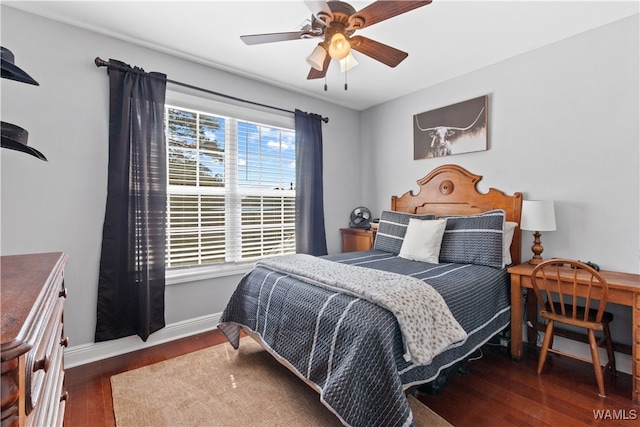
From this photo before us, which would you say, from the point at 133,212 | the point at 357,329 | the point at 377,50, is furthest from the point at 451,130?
the point at 133,212

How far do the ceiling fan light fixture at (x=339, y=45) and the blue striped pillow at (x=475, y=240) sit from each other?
1744mm

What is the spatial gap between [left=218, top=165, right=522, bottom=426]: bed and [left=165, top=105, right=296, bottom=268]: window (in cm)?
85

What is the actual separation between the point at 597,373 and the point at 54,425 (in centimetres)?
282

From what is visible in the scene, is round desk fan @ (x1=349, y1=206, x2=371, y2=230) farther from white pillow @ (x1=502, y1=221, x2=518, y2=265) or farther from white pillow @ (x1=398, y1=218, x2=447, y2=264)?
white pillow @ (x1=502, y1=221, x2=518, y2=265)

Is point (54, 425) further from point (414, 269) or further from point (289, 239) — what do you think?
point (289, 239)

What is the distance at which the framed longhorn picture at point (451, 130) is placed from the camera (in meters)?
2.96

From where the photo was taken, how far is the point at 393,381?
Answer: 4.27 feet

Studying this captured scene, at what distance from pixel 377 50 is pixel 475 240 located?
5.46 ft

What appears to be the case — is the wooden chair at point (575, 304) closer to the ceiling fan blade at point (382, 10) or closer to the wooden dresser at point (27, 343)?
the ceiling fan blade at point (382, 10)

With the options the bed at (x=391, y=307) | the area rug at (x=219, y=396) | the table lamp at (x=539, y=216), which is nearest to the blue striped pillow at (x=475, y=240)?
the bed at (x=391, y=307)

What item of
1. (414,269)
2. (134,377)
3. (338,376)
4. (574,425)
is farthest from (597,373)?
(134,377)

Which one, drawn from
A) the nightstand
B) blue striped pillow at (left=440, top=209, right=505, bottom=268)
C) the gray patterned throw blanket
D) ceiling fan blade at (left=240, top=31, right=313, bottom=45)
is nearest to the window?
the nightstand

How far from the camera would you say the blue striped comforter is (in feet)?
4.34

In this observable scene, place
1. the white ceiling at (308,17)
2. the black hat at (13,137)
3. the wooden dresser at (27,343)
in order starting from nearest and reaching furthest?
1. the wooden dresser at (27,343)
2. the black hat at (13,137)
3. the white ceiling at (308,17)
